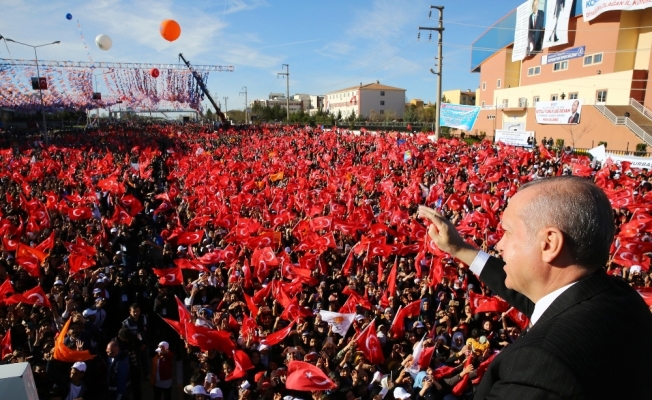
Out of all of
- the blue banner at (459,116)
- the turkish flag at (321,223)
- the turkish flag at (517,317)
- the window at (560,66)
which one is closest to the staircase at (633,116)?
the window at (560,66)

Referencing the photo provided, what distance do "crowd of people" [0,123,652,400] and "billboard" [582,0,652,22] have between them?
20.1 metres

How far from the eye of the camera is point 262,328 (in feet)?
21.5

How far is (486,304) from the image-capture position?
6.45 metres

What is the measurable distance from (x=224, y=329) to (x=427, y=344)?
279cm

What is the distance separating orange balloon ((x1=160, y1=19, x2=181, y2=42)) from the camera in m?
19.3

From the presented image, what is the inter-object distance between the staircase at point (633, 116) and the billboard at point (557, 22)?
857cm

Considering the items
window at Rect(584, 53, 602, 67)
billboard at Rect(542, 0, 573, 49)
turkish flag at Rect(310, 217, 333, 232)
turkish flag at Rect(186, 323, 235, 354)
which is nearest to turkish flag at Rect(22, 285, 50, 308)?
turkish flag at Rect(186, 323, 235, 354)

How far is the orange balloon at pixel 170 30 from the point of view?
63.4 feet

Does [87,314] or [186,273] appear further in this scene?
[186,273]

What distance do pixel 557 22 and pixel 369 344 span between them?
126ft

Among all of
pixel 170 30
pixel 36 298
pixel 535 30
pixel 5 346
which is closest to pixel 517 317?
pixel 5 346

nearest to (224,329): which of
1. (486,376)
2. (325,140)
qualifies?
(486,376)

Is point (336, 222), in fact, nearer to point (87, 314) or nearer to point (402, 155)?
point (87, 314)

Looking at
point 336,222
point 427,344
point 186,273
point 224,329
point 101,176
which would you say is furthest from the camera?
point 101,176
